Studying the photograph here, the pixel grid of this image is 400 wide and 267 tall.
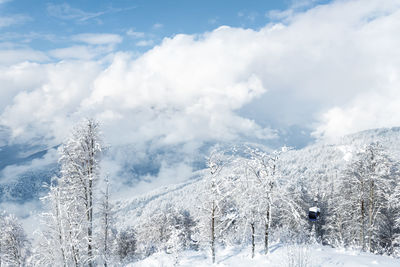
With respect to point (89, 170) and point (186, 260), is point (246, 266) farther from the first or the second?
point (89, 170)

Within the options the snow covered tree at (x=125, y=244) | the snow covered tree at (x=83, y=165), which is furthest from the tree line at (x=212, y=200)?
the snow covered tree at (x=125, y=244)

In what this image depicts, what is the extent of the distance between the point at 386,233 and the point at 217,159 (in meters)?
26.2

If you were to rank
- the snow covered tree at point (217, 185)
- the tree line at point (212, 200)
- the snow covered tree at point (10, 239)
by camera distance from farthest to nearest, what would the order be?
1. the snow covered tree at point (10, 239)
2. the snow covered tree at point (217, 185)
3. the tree line at point (212, 200)

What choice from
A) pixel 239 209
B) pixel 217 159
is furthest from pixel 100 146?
pixel 239 209

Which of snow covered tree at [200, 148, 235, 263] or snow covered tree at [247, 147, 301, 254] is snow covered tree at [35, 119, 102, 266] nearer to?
snow covered tree at [200, 148, 235, 263]

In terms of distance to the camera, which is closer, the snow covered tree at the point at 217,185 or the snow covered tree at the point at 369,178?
the snow covered tree at the point at 217,185

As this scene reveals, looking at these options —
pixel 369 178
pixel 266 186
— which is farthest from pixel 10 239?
pixel 369 178

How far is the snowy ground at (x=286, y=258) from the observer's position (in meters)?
13.7

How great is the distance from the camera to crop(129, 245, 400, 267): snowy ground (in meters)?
13.7

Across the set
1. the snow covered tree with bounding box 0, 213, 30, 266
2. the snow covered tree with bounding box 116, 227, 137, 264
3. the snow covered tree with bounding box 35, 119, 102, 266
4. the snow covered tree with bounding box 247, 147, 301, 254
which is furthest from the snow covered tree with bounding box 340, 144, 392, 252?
the snow covered tree with bounding box 116, 227, 137, 264

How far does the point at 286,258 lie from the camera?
16.1 meters

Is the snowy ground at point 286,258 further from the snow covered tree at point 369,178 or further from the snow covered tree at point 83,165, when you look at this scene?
Result: the snow covered tree at point 369,178

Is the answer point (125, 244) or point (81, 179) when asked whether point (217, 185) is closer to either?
point (81, 179)

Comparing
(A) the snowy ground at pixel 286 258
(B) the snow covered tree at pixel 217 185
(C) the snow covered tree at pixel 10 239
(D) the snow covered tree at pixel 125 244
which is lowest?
(D) the snow covered tree at pixel 125 244
